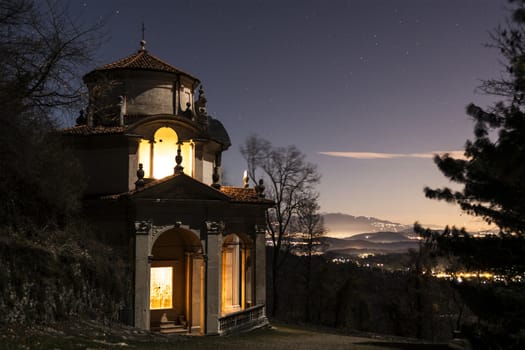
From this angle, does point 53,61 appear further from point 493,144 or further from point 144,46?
point 144,46

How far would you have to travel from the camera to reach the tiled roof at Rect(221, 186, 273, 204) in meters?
28.6

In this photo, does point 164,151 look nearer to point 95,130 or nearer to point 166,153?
point 166,153

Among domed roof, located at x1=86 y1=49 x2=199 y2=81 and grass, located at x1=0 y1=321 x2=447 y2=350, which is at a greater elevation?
domed roof, located at x1=86 y1=49 x2=199 y2=81

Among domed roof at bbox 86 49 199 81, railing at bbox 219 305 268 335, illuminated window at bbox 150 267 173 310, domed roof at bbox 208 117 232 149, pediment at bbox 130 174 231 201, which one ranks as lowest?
railing at bbox 219 305 268 335

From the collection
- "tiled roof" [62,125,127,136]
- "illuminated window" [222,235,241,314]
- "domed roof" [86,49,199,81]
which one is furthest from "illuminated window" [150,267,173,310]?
"domed roof" [86,49,199,81]

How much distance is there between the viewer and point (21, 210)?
2198 cm

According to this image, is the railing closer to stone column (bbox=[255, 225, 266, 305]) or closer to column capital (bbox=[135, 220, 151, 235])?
stone column (bbox=[255, 225, 266, 305])

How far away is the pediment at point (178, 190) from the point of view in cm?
2454

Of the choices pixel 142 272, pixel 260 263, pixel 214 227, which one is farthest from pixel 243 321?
pixel 142 272

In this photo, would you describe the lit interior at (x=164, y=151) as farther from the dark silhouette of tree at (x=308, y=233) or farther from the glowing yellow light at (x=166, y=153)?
the dark silhouette of tree at (x=308, y=233)

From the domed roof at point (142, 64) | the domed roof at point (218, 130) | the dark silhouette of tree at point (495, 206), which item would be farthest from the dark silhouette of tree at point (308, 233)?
the dark silhouette of tree at point (495, 206)

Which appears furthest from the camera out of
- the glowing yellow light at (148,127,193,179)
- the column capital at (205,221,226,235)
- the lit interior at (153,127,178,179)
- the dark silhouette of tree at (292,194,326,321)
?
the dark silhouette of tree at (292,194,326,321)

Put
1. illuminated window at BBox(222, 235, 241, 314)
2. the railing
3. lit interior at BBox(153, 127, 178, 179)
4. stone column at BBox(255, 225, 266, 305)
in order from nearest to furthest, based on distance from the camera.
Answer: the railing
lit interior at BBox(153, 127, 178, 179)
stone column at BBox(255, 225, 266, 305)
illuminated window at BBox(222, 235, 241, 314)

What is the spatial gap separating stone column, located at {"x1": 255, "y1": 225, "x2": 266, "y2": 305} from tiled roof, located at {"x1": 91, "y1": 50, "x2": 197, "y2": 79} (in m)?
9.66
